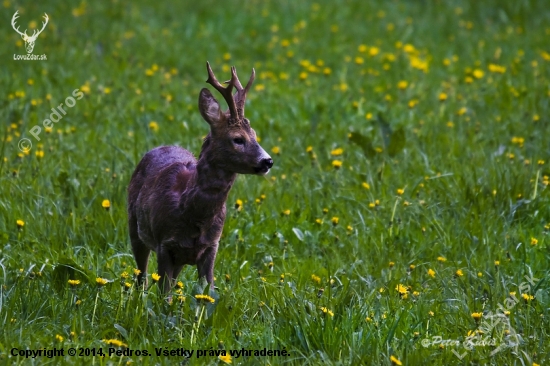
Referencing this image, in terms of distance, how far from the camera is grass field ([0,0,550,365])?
13.0ft

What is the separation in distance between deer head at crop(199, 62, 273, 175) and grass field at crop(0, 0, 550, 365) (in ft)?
2.08

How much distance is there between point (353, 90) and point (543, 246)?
3708mm

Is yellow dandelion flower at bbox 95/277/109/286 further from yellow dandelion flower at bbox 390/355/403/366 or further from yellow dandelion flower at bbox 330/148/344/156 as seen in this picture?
yellow dandelion flower at bbox 330/148/344/156

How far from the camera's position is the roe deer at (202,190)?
3.98m

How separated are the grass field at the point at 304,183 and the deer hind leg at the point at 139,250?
126 millimetres

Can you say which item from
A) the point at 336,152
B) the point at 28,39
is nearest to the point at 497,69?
the point at 336,152

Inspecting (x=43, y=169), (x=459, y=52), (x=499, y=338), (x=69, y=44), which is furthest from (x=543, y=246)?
(x=69, y=44)

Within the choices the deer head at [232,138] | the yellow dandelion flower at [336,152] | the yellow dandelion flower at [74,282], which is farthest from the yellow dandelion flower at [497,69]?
the yellow dandelion flower at [74,282]

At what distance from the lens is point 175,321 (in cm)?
399

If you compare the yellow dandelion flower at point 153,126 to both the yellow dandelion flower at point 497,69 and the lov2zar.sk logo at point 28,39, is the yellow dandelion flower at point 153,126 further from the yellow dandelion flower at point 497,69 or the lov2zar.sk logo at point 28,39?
the yellow dandelion flower at point 497,69

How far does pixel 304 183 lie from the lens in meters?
6.09

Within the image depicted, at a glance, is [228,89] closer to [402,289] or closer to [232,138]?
[232,138]

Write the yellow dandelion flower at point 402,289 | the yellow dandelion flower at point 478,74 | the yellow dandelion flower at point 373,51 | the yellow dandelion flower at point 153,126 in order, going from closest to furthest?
the yellow dandelion flower at point 402,289 < the yellow dandelion flower at point 153,126 < the yellow dandelion flower at point 478,74 < the yellow dandelion flower at point 373,51

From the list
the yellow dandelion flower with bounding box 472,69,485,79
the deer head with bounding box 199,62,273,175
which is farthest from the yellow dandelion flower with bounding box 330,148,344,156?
the yellow dandelion flower with bounding box 472,69,485,79
